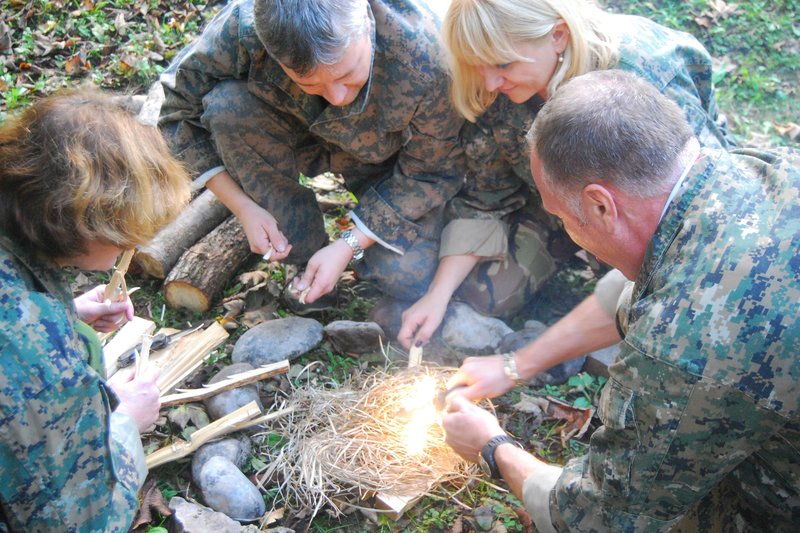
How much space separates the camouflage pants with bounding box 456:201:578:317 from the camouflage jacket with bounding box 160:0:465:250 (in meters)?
0.48

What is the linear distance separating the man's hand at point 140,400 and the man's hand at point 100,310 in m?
0.51

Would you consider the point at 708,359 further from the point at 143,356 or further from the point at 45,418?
the point at 143,356

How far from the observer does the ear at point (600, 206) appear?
2234 mm

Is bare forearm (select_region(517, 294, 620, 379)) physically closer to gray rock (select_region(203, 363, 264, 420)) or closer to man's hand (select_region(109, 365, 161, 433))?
gray rock (select_region(203, 363, 264, 420))

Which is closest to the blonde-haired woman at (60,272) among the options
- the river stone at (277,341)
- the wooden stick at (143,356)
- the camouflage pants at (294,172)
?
the wooden stick at (143,356)

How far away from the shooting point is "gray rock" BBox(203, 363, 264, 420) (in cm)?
363

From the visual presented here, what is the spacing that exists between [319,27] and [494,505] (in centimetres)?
230

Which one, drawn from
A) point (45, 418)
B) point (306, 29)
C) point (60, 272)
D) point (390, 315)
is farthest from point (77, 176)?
point (390, 315)

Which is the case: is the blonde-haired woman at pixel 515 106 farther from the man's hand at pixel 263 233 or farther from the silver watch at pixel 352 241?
the man's hand at pixel 263 233

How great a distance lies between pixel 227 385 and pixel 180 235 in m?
1.26

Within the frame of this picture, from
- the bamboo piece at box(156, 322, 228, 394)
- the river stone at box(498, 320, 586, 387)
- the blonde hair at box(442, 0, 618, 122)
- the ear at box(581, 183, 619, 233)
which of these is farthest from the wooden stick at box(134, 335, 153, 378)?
the ear at box(581, 183, 619, 233)

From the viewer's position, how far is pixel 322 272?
4090mm

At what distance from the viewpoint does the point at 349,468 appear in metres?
3.38

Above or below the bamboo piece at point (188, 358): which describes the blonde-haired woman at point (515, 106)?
above
